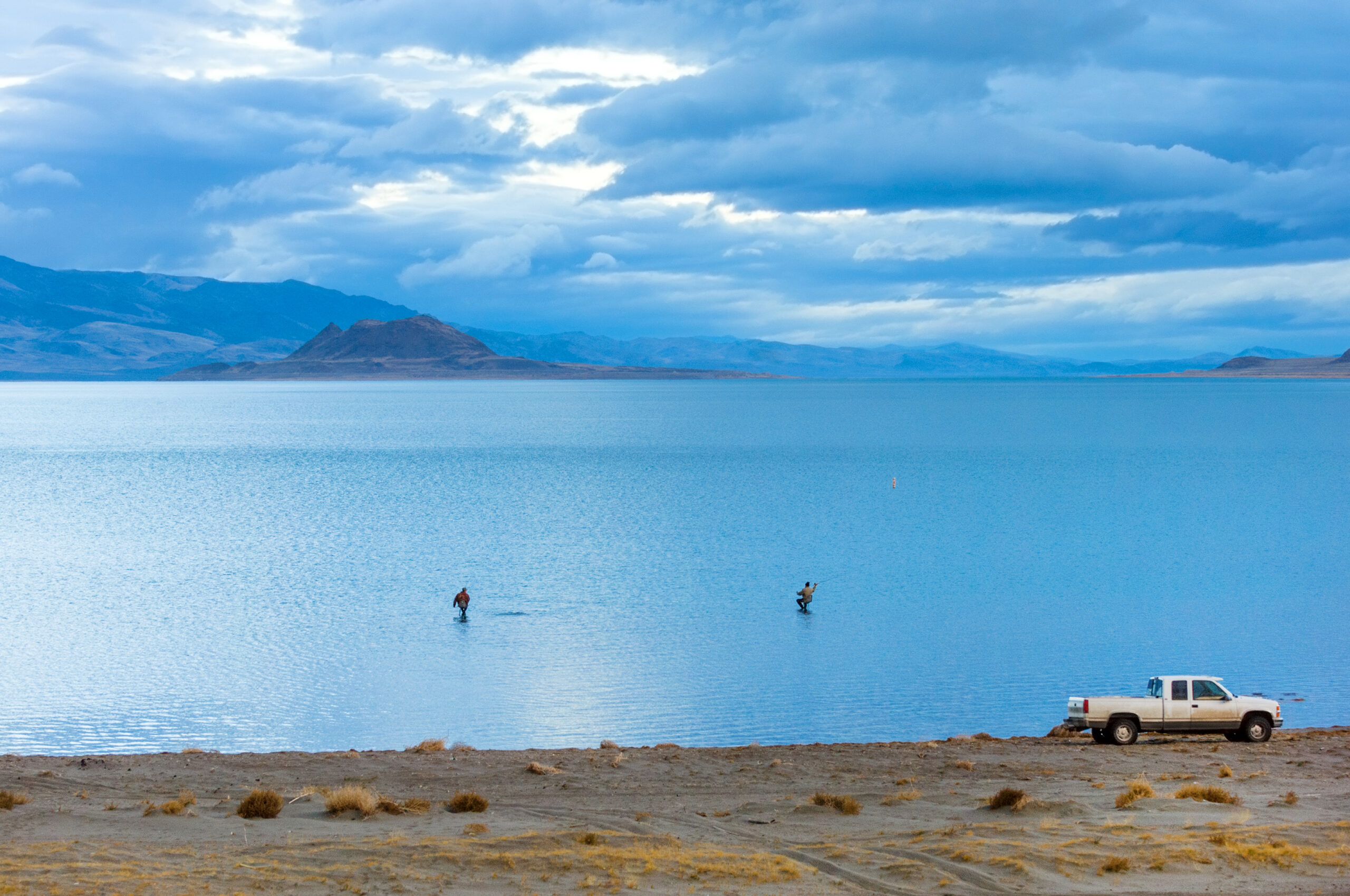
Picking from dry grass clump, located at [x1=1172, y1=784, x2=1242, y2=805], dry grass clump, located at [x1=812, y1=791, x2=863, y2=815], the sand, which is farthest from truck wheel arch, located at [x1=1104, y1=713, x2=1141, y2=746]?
dry grass clump, located at [x1=812, y1=791, x2=863, y2=815]

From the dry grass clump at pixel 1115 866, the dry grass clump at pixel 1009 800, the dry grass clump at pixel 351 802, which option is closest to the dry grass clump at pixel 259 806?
the dry grass clump at pixel 351 802

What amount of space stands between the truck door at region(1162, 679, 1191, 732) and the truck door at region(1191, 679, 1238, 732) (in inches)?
4.3

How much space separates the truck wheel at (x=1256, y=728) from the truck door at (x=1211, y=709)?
7.5 inches

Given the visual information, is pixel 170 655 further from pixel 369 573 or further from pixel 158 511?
pixel 158 511

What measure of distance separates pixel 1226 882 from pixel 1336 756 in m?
9.91

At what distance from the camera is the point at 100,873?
1382cm

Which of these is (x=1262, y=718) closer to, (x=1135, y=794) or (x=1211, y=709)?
(x=1211, y=709)

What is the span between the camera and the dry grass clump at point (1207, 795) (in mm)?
18000

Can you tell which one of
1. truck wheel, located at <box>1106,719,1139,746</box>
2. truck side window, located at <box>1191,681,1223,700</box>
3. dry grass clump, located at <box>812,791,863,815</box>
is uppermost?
truck side window, located at <box>1191,681,1223,700</box>

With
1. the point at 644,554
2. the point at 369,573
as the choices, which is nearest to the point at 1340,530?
the point at 644,554

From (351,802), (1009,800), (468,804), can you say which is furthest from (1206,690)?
(351,802)

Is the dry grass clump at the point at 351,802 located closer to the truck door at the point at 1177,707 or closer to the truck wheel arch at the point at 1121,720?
the truck wheel arch at the point at 1121,720

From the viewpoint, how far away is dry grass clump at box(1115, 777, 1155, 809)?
17.8 m

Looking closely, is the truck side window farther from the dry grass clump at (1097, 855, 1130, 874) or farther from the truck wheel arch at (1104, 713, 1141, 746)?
the dry grass clump at (1097, 855, 1130, 874)
